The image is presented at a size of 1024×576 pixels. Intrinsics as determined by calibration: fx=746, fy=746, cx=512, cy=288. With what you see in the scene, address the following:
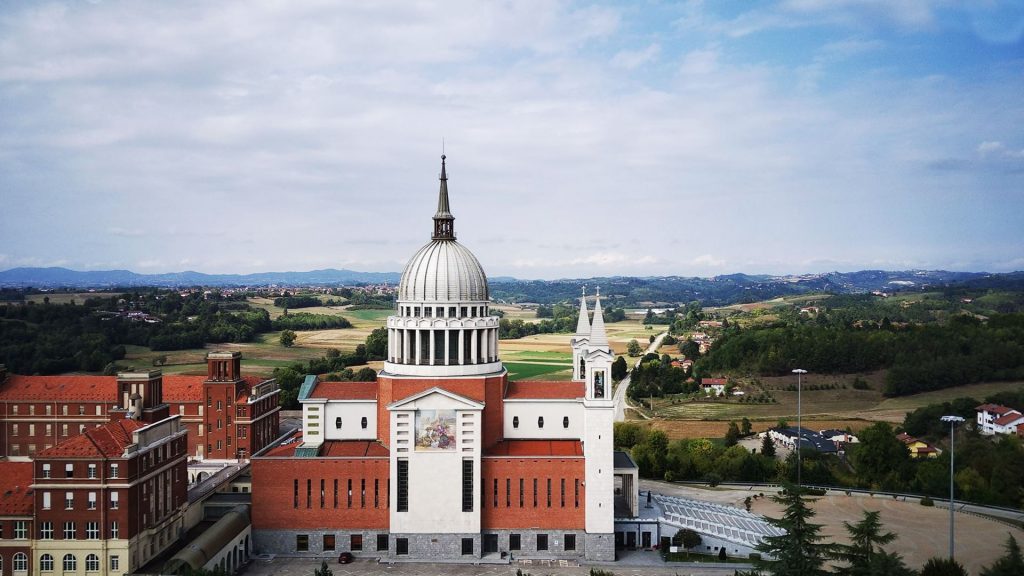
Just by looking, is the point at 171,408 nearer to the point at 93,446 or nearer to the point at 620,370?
the point at 93,446

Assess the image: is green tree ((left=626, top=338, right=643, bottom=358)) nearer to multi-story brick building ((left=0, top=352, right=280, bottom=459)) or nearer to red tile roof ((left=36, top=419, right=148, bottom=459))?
multi-story brick building ((left=0, top=352, right=280, bottom=459))

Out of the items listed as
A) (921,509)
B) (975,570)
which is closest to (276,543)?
(975,570)

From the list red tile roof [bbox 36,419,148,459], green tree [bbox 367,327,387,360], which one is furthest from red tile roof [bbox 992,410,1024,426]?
green tree [bbox 367,327,387,360]

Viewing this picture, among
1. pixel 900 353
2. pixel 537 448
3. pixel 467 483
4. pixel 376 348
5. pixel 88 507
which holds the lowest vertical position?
pixel 467 483

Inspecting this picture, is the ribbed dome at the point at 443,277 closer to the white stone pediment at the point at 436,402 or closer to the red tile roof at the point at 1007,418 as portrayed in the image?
the white stone pediment at the point at 436,402

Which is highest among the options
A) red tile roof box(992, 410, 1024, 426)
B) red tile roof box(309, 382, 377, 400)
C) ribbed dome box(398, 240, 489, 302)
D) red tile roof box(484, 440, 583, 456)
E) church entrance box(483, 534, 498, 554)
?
ribbed dome box(398, 240, 489, 302)

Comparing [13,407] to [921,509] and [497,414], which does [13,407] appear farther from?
[921,509]

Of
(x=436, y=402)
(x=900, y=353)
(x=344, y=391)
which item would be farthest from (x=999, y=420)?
(x=344, y=391)
